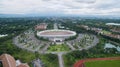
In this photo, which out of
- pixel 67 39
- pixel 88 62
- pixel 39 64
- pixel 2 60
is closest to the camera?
pixel 2 60

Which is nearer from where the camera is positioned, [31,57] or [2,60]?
[2,60]

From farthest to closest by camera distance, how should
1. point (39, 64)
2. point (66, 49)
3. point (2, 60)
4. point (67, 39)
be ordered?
1. point (67, 39)
2. point (66, 49)
3. point (39, 64)
4. point (2, 60)

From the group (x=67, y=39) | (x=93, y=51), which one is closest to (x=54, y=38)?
(x=67, y=39)

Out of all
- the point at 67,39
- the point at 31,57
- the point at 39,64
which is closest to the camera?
the point at 39,64

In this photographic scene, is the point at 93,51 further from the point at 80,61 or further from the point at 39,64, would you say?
the point at 39,64

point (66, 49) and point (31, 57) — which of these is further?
point (66, 49)

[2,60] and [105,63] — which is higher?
[2,60]

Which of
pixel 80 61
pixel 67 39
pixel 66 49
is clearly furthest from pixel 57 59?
pixel 67 39

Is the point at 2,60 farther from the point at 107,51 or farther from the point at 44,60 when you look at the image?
the point at 107,51

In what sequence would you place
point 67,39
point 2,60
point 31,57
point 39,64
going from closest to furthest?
point 2,60, point 39,64, point 31,57, point 67,39
